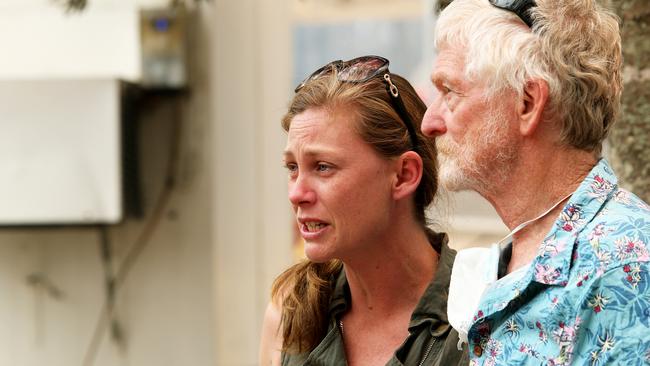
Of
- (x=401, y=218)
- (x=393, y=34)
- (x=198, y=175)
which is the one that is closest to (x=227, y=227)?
(x=198, y=175)

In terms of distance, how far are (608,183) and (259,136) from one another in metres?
3.30

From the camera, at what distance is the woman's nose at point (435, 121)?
2.03 metres

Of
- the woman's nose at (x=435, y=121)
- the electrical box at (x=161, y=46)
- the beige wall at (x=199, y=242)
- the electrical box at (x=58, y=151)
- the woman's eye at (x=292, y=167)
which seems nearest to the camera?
the woman's nose at (x=435, y=121)

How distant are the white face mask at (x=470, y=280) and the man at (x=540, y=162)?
0.04 ft

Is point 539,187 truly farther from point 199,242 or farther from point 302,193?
point 199,242

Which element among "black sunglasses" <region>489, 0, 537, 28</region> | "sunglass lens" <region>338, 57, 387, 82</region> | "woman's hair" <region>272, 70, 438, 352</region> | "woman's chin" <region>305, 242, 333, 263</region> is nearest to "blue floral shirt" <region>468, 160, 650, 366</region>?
"black sunglasses" <region>489, 0, 537, 28</region>

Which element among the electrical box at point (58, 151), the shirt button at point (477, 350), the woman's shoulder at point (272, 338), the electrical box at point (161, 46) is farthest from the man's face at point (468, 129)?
the electrical box at point (161, 46)

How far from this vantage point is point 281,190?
5.23 metres

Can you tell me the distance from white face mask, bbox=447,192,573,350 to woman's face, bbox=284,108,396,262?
13.0 inches

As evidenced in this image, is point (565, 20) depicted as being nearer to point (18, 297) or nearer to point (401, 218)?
point (401, 218)

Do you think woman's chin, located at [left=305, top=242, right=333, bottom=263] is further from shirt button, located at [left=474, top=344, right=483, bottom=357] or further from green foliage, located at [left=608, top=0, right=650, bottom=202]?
green foliage, located at [left=608, top=0, right=650, bottom=202]

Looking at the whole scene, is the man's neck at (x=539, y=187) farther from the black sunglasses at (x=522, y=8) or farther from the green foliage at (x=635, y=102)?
the green foliage at (x=635, y=102)

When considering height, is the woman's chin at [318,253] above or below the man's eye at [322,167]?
below

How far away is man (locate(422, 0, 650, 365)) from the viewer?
178 centimetres
